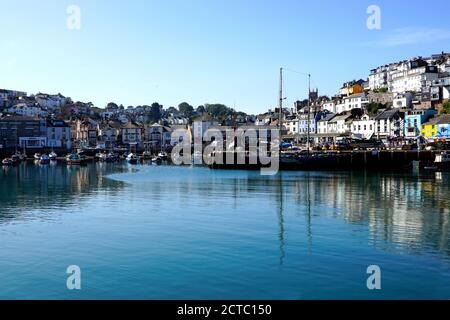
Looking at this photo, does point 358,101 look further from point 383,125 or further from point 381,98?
point 383,125

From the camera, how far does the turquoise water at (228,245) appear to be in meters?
18.3

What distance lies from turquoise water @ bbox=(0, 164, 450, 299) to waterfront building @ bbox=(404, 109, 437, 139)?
6426 centimetres

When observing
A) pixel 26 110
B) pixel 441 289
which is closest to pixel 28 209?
pixel 441 289

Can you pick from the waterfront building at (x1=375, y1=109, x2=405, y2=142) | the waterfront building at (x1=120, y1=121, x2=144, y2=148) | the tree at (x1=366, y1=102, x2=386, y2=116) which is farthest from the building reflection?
the waterfront building at (x1=120, y1=121, x2=144, y2=148)

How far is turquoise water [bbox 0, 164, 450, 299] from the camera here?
60.0ft

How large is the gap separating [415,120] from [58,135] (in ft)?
313

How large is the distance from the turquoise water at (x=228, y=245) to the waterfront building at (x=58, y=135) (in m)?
102

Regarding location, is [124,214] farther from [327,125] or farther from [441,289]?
[327,125]

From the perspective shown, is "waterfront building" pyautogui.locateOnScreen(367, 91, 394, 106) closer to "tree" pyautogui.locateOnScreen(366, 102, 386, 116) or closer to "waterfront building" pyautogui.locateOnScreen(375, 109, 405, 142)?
"tree" pyautogui.locateOnScreen(366, 102, 386, 116)

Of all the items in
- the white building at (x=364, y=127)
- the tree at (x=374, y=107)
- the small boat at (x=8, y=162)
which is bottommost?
the small boat at (x=8, y=162)
